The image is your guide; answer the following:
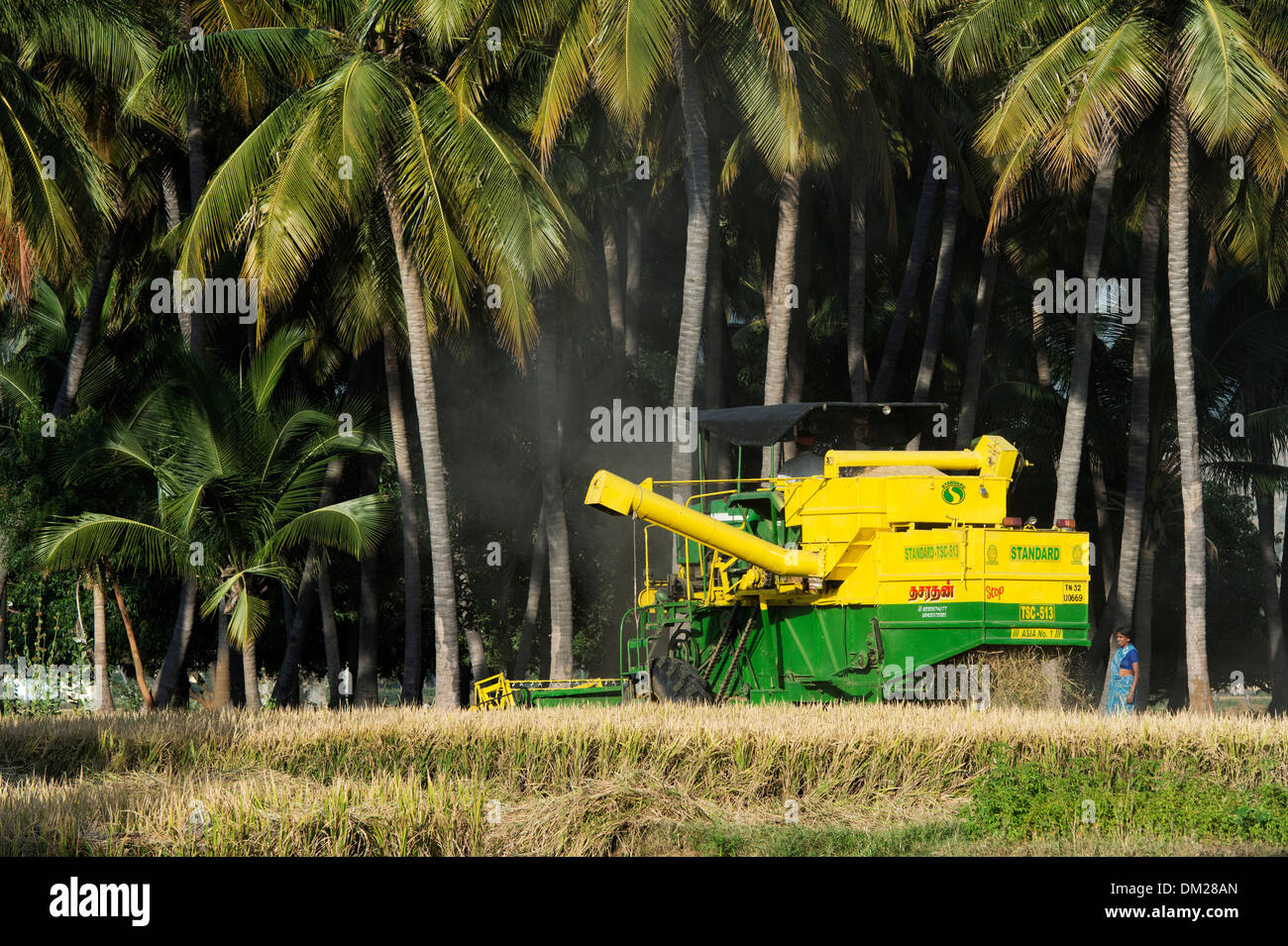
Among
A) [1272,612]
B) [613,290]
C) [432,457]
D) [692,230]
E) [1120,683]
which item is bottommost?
[1120,683]

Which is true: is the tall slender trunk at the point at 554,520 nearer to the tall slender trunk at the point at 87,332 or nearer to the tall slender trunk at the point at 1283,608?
the tall slender trunk at the point at 87,332

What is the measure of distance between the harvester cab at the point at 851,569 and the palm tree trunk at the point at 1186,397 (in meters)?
6.11

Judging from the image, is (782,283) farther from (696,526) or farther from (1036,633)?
(1036,633)

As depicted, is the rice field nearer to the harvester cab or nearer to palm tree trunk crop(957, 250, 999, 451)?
the harvester cab

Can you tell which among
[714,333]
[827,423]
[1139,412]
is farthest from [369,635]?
[1139,412]

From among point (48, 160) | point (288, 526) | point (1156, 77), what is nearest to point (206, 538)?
point (288, 526)

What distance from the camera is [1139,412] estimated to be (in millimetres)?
27125

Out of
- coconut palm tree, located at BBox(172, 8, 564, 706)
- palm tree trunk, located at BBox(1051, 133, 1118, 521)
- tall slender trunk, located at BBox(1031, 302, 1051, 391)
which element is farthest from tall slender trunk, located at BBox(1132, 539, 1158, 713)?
coconut palm tree, located at BBox(172, 8, 564, 706)

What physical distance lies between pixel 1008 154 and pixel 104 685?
63.2 feet

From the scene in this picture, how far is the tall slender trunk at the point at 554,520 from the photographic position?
25547mm

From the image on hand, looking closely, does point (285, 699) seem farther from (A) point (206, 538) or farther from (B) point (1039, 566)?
(B) point (1039, 566)

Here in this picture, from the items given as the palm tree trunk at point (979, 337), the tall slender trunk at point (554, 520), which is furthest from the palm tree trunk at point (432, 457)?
the palm tree trunk at point (979, 337)

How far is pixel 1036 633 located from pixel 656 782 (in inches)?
230
